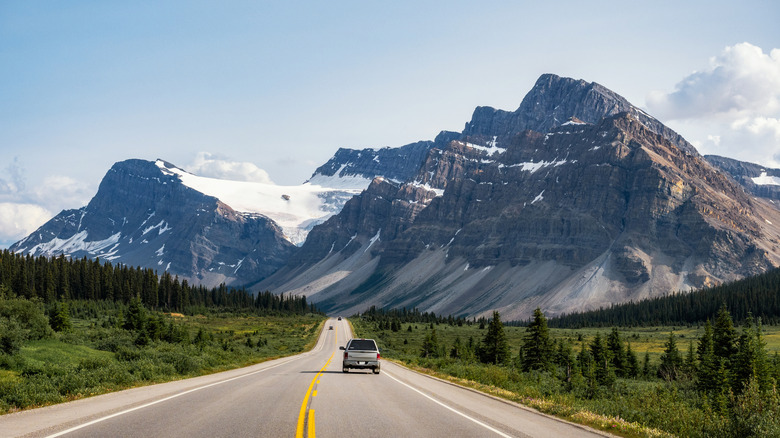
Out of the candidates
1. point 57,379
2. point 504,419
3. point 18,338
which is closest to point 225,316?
point 18,338

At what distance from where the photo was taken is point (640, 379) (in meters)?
67.3

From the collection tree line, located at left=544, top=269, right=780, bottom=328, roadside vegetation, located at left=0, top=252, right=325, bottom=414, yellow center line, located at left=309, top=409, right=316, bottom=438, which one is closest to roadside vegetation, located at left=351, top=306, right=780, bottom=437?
yellow center line, located at left=309, top=409, right=316, bottom=438

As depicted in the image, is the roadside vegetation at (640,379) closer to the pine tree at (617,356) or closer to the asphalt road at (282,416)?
the pine tree at (617,356)

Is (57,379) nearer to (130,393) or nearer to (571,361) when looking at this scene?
(130,393)

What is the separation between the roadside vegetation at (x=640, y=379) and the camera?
15.2 metres

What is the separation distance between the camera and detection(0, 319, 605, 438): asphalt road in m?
13.4

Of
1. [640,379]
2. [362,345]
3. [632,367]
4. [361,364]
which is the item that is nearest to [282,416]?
[361,364]

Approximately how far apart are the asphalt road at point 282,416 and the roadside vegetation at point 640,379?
2226 millimetres

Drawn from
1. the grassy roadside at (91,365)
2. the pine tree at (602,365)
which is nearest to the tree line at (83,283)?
the grassy roadside at (91,365)

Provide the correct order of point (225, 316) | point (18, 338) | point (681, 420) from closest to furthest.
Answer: point (681, 420) < point (18, 338) < point (225, 316)

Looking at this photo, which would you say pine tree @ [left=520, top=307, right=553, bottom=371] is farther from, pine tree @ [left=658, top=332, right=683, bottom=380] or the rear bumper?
the rear bumper

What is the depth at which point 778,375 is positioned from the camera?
48344 millimetres

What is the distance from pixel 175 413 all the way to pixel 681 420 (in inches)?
525

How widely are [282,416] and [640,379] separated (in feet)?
202
